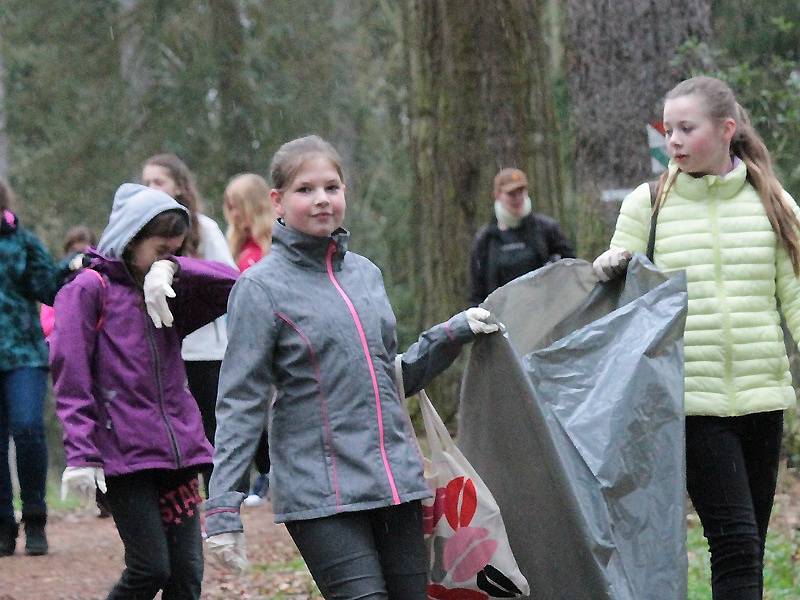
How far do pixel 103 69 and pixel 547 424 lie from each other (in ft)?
65.4

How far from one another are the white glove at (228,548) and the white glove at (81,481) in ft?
2.66

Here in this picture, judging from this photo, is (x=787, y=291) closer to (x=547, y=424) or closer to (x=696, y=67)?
(x=547, y=424)

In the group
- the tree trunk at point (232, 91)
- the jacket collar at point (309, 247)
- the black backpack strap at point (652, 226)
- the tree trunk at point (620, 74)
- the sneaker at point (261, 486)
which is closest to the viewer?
the jacket collar at point (309, 247)

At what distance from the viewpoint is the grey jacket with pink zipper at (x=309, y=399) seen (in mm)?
3977

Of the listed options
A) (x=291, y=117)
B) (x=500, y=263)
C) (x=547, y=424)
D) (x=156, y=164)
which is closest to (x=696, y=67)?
(x=500, y=263)

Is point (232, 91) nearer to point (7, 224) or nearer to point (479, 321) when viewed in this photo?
point (7, 224)

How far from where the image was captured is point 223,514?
3.96 meters

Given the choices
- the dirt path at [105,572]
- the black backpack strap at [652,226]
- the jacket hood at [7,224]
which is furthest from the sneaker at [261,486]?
the black backpack strap at [652,226]

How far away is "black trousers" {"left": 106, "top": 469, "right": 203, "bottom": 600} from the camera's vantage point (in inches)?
189

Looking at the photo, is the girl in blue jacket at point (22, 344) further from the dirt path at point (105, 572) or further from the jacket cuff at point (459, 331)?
the jacket cuff at point (459, 331)

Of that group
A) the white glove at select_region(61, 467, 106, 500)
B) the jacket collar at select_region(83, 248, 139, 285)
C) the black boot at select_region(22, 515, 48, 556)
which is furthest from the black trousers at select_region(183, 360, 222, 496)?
the white glove at select_region(61, 467, 106, 500)

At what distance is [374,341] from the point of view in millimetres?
4133

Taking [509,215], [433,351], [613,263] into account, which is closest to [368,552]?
[433,351]

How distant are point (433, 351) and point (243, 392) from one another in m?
0.64
